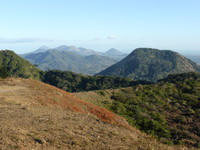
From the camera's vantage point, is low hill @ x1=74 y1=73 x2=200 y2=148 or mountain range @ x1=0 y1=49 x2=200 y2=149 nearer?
mountain range @ x1=0 y1=49 x2=200 y2=149

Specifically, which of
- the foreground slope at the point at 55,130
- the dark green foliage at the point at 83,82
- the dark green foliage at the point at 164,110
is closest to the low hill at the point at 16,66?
the dark green foliage at the point at 83,82

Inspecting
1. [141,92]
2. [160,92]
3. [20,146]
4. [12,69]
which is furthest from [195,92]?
[12,69]

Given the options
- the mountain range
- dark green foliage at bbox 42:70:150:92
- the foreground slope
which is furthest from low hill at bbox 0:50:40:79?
the foreground slope

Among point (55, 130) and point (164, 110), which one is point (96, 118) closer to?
point (55, 130)

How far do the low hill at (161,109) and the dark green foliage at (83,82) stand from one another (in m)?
53.1

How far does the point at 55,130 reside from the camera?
11.2 meters

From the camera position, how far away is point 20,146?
852 centimetres

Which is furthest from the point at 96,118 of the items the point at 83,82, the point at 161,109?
the point at 83,82

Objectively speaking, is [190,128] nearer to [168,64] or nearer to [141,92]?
[141,92]

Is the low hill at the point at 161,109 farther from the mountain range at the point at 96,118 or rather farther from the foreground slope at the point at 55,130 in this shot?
the foreground slope at the point at 55,130

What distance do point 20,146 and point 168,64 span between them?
657ft

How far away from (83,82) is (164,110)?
240 feet

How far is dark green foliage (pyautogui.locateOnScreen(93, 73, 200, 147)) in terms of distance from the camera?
64.2 feet

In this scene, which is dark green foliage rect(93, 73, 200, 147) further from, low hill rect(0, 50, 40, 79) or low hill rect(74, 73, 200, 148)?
low hill rect(0, 50, 40, 79)
